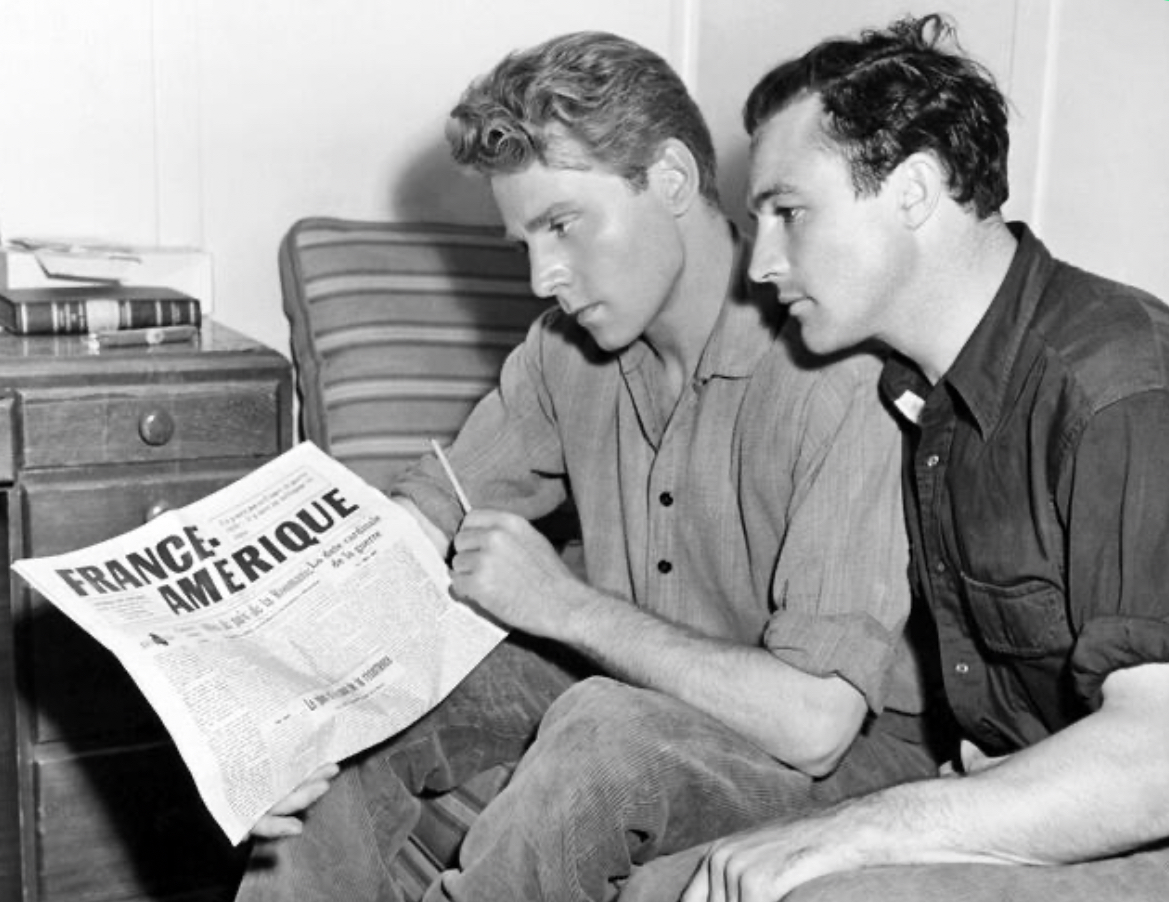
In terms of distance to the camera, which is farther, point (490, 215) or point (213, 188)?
point (490, 215)

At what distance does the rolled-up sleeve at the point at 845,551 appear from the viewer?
1383 mm

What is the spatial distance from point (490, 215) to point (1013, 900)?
1705 millimetres

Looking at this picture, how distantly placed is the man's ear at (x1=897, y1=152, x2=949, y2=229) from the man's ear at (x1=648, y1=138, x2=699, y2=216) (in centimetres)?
35

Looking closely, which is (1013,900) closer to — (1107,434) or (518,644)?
(1107,434)

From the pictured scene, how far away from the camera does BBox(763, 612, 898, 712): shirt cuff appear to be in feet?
4.50

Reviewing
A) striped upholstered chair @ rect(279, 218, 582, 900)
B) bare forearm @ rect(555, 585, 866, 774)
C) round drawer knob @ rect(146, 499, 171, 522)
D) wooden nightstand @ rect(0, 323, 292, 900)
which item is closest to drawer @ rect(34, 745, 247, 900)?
wooden nightstand @ rect(0, 323, 292, 900)

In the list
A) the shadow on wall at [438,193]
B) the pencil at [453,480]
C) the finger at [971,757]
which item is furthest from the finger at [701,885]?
the shadow on wall at [438,193]

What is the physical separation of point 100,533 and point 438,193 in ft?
2.87

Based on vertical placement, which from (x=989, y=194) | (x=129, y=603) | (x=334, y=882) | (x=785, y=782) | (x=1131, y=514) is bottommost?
(x=334, y=882)

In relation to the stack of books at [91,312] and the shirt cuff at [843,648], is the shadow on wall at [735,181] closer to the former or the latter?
the stack of books at [91,312]

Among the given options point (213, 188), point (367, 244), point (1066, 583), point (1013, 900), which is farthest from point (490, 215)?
point (1013, 900)

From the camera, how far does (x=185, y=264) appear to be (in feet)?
7.65

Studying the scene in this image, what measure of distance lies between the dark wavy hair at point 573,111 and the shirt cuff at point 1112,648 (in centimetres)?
69

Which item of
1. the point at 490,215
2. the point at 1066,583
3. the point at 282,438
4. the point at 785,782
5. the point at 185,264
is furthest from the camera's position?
the point at 490,215
